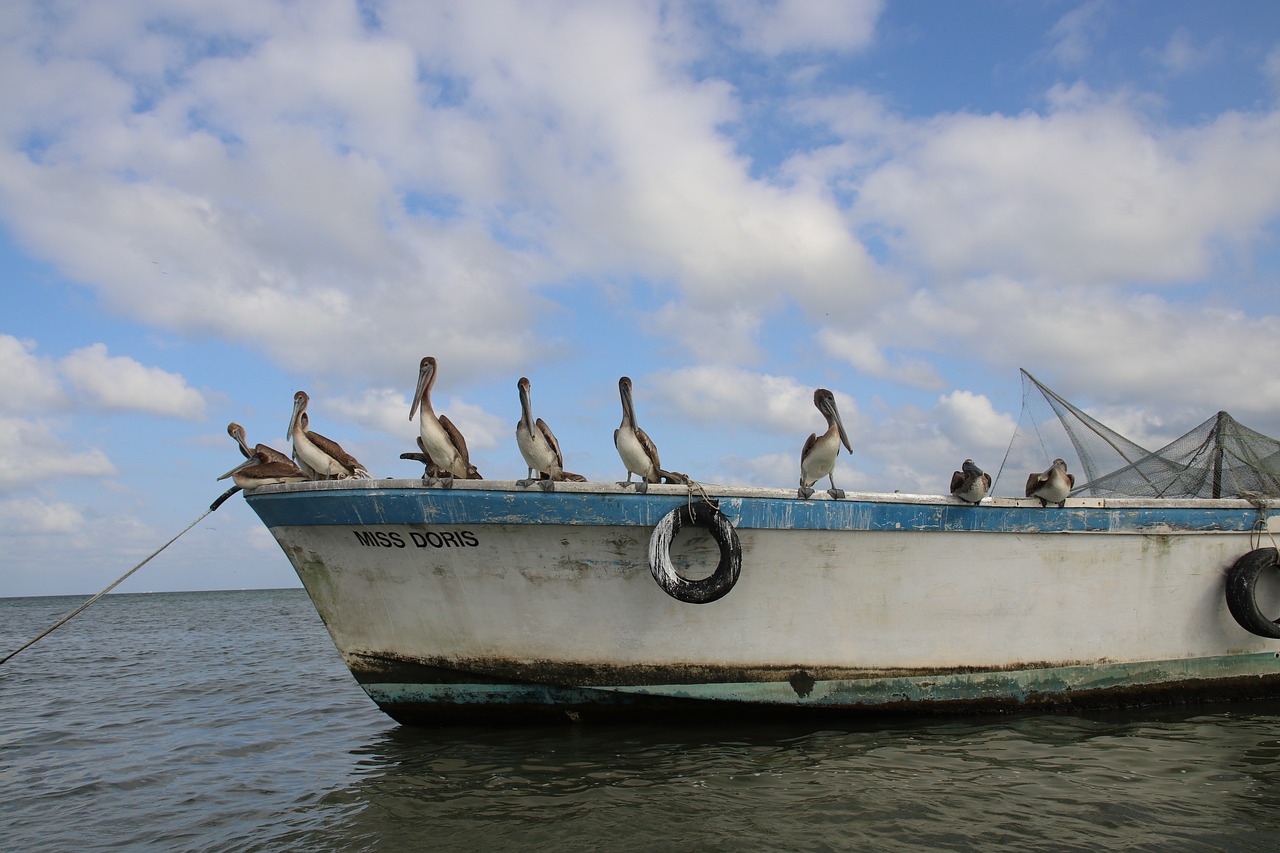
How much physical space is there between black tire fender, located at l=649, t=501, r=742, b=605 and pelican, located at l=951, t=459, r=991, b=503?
2.07 metres

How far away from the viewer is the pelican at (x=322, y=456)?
23.7ft

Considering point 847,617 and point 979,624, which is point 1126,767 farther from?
point 847,617

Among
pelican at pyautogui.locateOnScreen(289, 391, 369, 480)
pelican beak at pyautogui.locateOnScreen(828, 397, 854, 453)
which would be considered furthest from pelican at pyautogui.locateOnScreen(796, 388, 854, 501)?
pelican at pyautogui.locateOnScreen(289, 391, 369, 480)

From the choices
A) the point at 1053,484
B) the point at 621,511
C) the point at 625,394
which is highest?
the point at 625,394

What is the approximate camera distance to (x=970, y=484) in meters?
6.77

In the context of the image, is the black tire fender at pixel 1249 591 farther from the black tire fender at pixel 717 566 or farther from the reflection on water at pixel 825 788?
the black tire fender at pixel 717 566

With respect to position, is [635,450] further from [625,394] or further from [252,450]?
[252,450]

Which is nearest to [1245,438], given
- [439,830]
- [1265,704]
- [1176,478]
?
[1176,478]

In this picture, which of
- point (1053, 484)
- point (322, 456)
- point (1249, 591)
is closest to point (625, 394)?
point (322, 456)

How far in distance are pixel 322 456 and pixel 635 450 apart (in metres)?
2.91

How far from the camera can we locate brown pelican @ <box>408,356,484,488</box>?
6.38 meters

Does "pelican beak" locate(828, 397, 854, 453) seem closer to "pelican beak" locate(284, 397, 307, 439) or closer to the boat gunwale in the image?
the boat gunwale

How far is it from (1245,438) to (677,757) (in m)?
7.84

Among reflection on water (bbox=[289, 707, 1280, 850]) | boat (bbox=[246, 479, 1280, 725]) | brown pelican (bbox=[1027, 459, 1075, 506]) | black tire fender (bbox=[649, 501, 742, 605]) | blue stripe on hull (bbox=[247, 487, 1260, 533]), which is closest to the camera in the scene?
reflection on water (bbox=[289, 707, 1280, 850])
